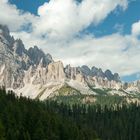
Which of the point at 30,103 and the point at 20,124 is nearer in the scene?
the point at 20,124

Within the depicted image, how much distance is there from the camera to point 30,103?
196500mm

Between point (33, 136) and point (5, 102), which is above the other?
point (5, 102)

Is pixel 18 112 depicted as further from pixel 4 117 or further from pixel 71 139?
pixel 71 139

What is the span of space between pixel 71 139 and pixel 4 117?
26.7m

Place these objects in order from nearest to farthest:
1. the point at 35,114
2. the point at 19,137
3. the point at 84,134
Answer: the point at 19,137
the point at 35,114
the point at 84,134

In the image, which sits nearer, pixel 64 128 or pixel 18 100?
pixel 64 128

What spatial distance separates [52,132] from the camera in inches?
5861

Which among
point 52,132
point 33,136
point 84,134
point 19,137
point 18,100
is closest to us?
point 19,137

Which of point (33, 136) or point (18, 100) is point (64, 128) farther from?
point (18, 100)

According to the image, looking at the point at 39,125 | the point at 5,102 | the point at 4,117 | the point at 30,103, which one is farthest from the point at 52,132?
the point at 30,103

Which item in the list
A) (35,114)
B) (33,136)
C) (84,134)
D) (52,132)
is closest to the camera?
(33,136)

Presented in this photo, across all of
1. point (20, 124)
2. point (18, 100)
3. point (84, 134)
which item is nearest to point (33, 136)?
point (20, 124)

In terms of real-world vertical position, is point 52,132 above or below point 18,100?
below

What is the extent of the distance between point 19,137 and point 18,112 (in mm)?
28692
